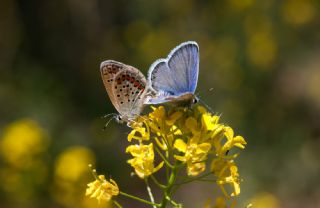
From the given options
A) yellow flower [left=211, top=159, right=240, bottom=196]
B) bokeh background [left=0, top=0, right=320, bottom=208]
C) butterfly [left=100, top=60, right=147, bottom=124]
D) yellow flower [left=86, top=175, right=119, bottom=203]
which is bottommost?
bokeh background [left=0, top=0, right=320, bottom=208]

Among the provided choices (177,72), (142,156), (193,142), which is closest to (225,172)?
(193,142)

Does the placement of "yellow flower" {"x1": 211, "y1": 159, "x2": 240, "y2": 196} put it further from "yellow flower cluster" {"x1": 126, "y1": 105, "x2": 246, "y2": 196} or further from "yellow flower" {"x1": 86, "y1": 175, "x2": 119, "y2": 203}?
"yellow flower" {"x1": 86, "y1": 175, "x2": 119, "y2": 203}

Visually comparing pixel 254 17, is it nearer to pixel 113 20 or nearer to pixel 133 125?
pixel 113 20

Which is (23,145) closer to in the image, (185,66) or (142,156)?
(142,156)

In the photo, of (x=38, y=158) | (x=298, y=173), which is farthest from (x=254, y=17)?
(x=38, y=158)

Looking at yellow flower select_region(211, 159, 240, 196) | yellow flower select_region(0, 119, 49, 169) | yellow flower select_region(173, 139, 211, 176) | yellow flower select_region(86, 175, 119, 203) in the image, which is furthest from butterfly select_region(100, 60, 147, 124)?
yellow flower select_region(0, 119, 49, 169)

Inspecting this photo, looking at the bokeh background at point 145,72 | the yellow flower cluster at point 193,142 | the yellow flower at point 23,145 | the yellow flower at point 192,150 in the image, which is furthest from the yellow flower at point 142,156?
the yellow flower at point 23,145
